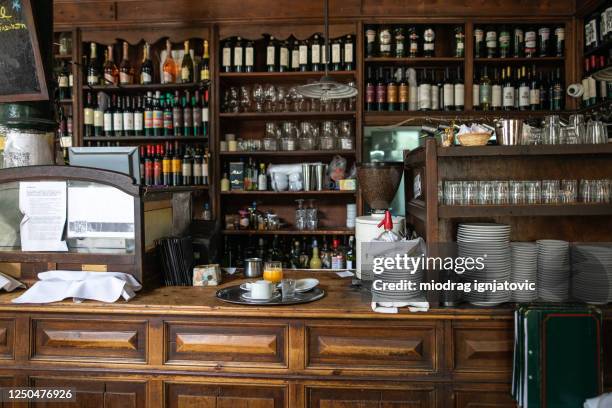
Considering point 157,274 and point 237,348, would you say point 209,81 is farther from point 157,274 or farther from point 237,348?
point 237,348

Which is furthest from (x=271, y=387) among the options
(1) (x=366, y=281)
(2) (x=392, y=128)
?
(2) (x=392, y=128)

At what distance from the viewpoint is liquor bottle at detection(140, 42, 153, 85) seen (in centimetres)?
423

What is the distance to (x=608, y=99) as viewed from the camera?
11.5 ft

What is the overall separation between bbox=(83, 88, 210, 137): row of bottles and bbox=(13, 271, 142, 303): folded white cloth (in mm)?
2184

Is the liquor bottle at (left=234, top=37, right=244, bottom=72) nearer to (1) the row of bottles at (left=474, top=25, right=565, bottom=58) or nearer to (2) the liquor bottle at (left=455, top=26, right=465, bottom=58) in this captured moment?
(2) the liquor bottle at (left=455, top=26, right=465, bottom=58)

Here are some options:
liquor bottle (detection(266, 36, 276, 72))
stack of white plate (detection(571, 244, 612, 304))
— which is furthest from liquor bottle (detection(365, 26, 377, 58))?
stack of white plate (detection(571, 244, 612, 304))

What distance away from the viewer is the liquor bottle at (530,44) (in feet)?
13.0

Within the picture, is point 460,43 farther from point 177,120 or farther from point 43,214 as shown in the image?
point 43,214

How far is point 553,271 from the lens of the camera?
→ 6.50 feet

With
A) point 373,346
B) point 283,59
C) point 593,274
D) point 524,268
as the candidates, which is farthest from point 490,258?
point 283,59

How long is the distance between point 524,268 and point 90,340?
1.72 metres

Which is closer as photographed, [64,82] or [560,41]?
[560,41]

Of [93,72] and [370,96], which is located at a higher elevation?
[93,72]

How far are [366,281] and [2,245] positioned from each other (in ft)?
5.44
